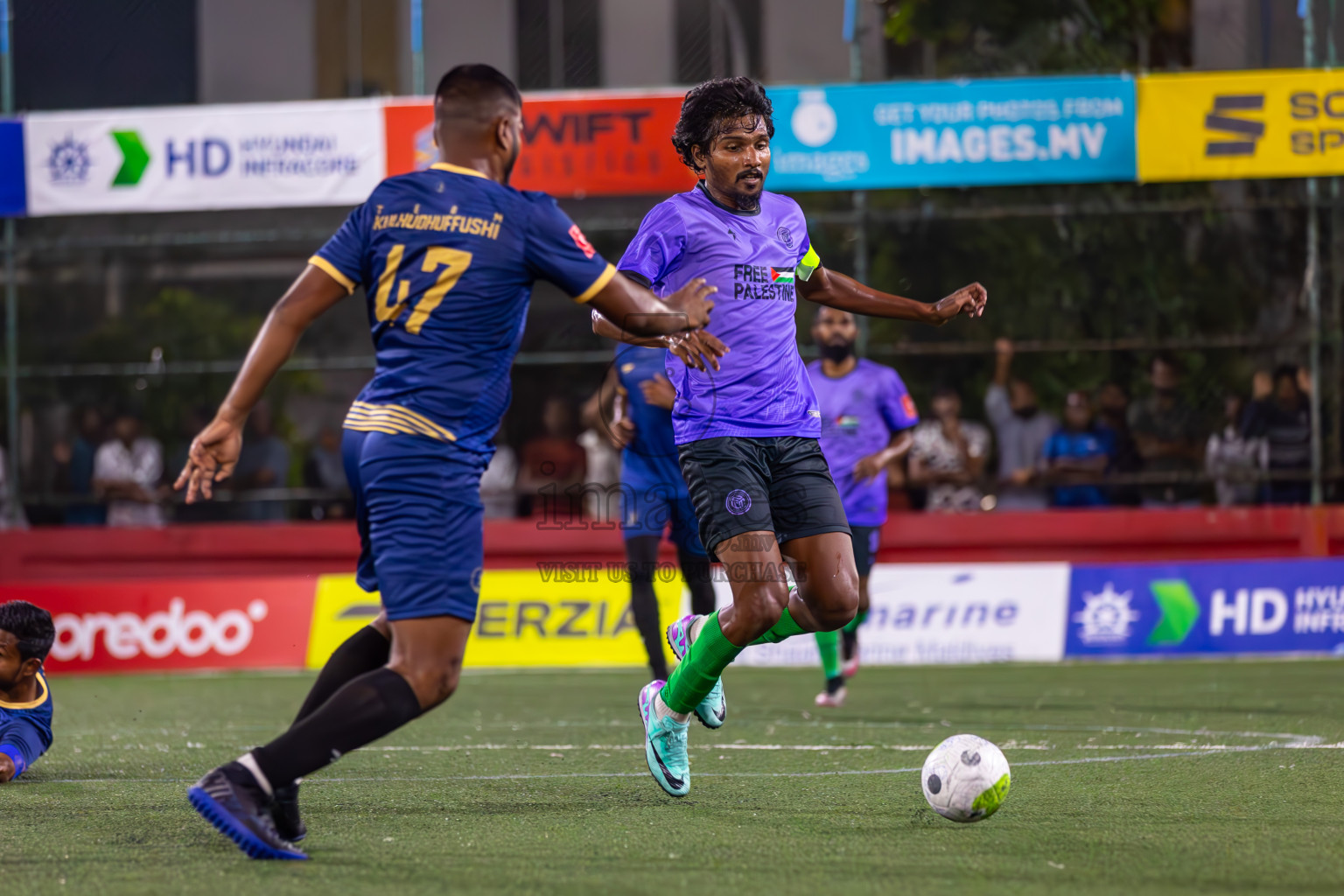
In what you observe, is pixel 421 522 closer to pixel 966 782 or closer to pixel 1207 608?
pixel 966 782

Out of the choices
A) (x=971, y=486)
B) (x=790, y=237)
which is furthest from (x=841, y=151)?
(x=790, y=237)

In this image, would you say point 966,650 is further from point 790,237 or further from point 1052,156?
point 790,237

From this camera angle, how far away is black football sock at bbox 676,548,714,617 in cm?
890

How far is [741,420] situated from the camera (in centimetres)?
550

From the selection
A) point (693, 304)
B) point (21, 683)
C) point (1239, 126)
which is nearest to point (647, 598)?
point (21, 683)

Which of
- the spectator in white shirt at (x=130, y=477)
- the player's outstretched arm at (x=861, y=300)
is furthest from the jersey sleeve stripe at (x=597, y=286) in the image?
the spectator in white shirt at (x=130, y=477)

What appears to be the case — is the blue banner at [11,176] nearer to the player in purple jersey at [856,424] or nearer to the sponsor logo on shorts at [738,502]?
the player in purple jersey at [856,424]

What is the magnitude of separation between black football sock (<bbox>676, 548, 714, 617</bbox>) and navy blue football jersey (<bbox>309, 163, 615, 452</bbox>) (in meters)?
4.65

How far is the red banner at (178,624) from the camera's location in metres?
13.0

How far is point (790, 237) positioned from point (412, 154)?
9.74 meters

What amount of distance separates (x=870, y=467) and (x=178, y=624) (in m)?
7.04

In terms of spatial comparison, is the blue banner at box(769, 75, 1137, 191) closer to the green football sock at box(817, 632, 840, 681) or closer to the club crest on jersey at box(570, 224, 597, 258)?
the green football sock at box(817, 632, 840, 681)

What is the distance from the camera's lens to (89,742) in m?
7.55

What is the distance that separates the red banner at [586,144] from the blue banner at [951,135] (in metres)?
1.16
